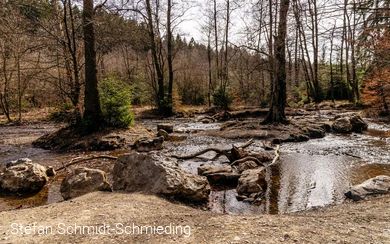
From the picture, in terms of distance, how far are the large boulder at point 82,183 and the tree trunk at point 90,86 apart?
5.95 meters

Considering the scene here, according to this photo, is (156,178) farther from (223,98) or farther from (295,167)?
(223,98)

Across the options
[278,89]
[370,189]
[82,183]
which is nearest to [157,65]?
[278,89]

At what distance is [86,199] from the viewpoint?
4.63m

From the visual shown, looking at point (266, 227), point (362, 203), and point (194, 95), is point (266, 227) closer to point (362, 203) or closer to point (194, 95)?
point (362, 203)

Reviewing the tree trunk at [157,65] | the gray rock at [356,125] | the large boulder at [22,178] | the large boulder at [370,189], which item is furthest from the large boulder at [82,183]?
the tree trunk at [157,65]

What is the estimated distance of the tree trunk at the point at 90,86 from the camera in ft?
36.0

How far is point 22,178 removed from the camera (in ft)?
18.5

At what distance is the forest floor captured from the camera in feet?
10.1

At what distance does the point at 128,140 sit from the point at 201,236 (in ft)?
25.9

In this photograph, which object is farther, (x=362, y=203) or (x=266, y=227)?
(x=362, y=203)

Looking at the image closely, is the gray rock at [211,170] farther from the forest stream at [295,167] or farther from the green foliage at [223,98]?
the green foliage at [223,98]

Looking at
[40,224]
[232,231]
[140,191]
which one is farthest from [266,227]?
[40,224]

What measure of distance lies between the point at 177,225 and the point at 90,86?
907 centimetres

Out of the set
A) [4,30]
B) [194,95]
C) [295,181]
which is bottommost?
[295,181]
